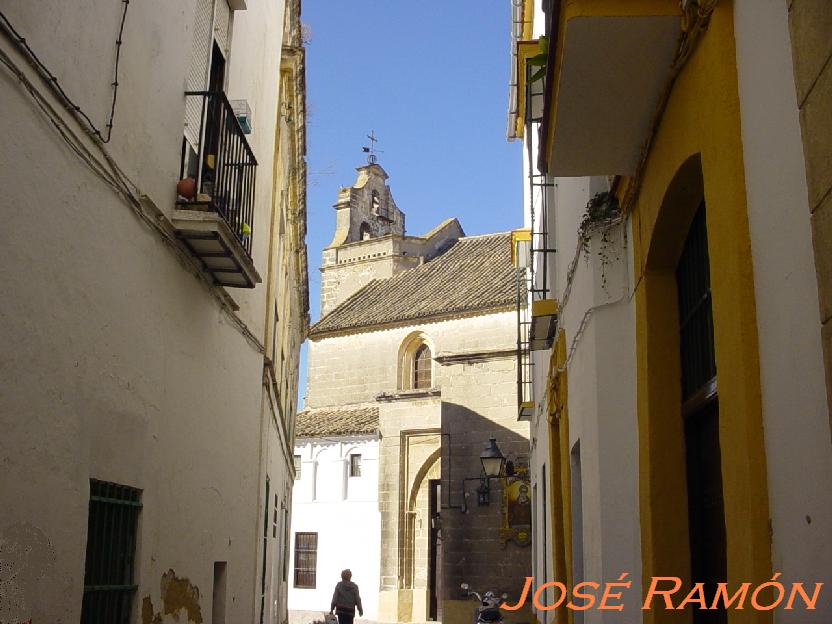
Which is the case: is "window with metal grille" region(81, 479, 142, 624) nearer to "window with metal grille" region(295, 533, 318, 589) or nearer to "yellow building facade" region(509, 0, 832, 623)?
"yellow building facade" region(509, 0, 832, 623)

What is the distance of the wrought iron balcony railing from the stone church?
440 inches

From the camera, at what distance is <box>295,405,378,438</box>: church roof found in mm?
30938

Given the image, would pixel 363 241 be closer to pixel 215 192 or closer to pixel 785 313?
pixel 215 192

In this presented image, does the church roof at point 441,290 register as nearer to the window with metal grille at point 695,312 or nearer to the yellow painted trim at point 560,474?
the yellow painted trim at point 560,474

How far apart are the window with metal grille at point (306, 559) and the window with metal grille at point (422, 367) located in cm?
636

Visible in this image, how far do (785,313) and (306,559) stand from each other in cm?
2941

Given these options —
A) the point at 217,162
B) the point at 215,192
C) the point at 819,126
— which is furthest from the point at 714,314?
the point at 217,162

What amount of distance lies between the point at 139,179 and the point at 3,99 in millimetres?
1778

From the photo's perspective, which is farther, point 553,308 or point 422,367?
point 422,367

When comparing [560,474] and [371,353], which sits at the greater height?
[371,353]

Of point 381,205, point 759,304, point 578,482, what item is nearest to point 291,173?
point 578,482

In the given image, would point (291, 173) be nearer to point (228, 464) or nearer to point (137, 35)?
point (228, 464)

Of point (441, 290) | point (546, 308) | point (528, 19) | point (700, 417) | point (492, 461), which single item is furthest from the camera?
point (441, 290)

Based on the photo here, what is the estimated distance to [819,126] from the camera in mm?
2629
